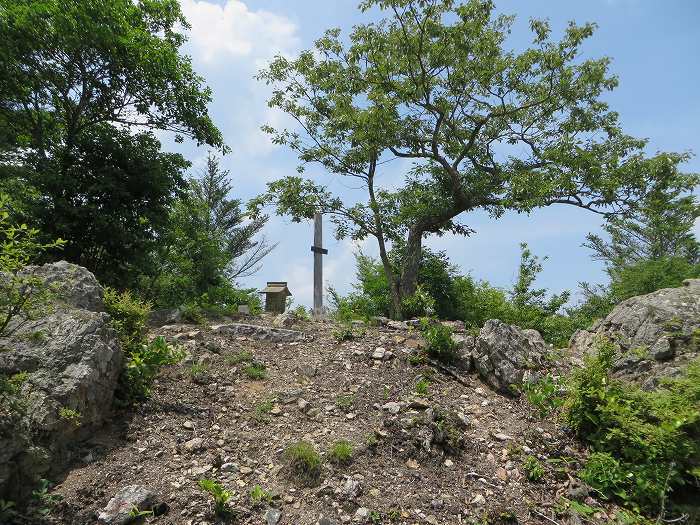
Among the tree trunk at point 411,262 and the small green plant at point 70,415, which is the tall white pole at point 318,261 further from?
the small green plant at point 70,415

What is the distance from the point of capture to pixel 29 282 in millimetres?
3812

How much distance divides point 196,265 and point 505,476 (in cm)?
1034

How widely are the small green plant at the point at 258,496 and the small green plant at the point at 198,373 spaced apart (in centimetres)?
213

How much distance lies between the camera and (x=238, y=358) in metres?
6.62

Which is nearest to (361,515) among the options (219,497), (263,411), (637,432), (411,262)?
(219,497)

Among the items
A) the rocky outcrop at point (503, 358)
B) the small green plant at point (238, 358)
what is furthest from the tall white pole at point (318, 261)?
the rocky outcrop at point (503, 358)

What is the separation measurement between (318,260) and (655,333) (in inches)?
284

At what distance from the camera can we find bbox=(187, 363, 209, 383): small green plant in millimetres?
5961

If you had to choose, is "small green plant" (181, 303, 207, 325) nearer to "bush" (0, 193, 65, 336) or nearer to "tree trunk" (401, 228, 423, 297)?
"bush" (0, 193, 65, 336)

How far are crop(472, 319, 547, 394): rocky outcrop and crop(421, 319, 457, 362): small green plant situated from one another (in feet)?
1.06

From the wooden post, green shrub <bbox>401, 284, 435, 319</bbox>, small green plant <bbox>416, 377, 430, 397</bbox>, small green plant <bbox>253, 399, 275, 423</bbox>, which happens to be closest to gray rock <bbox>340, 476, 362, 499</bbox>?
small green plant <bbox>253, 399, 275, 423</bbox>

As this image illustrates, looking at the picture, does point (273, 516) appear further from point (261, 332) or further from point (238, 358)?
point (261, 332)

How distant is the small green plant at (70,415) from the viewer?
420 cm

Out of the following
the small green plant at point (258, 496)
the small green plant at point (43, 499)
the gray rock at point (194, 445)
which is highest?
the gray rock at point (194, 445)
